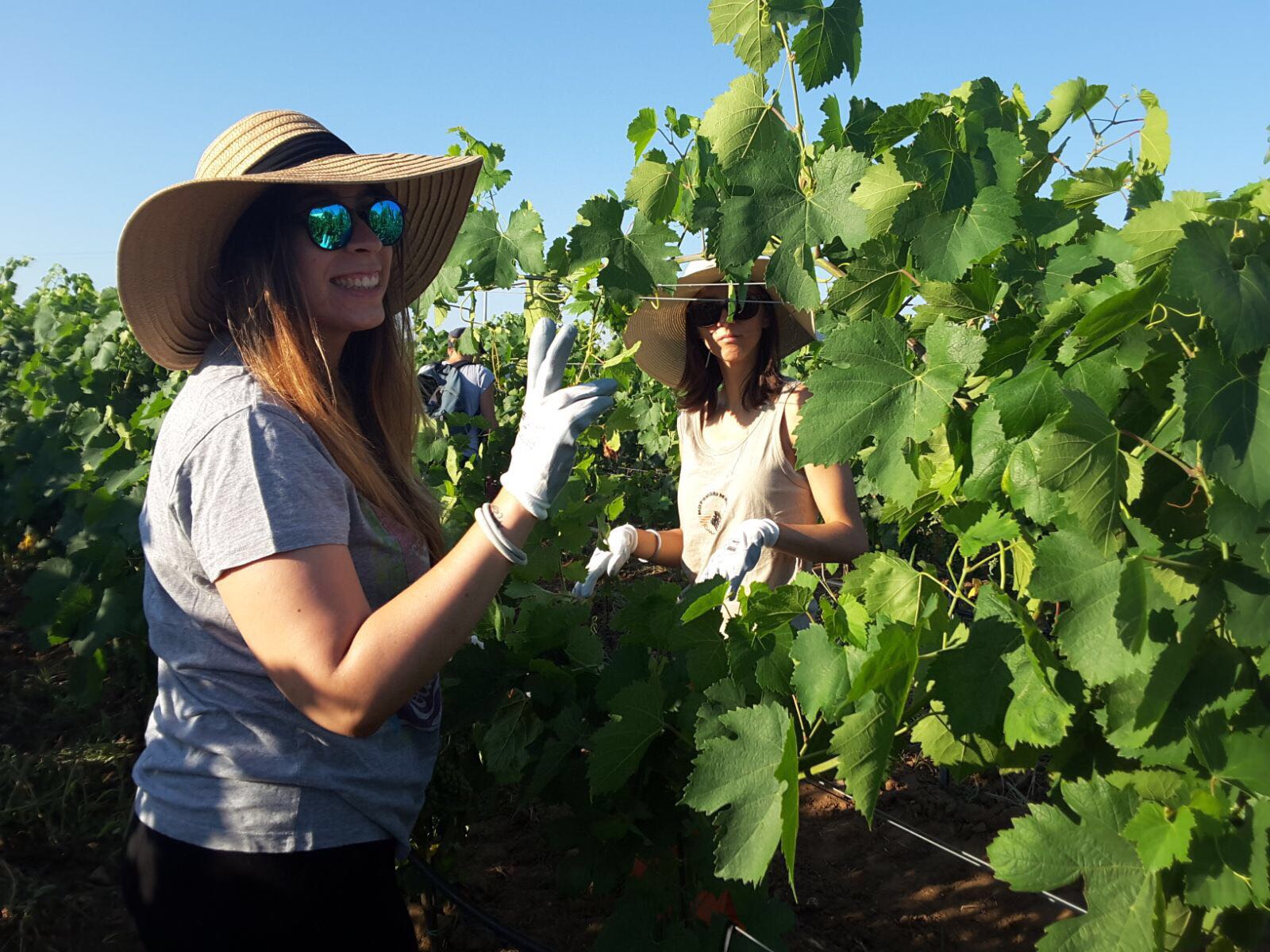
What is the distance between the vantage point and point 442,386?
254 inches

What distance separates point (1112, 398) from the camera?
1.19 metres

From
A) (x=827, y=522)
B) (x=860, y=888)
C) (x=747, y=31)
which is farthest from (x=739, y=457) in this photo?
(x=860, y=888)

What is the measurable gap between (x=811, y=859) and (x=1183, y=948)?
238 cm

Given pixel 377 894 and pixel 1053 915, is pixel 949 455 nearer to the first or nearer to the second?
pixel 377 894

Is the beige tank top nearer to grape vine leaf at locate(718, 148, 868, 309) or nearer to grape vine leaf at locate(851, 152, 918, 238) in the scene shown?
grape vine leaf at locate(718, 148, 868, 309)

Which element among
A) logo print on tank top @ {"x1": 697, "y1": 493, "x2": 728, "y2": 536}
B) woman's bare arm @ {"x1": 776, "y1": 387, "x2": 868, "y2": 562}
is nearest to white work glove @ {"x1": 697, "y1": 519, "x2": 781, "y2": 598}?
woman's bare arm @ {"x1": 776, "y1": 387, "x2": 868, "y2": 562}

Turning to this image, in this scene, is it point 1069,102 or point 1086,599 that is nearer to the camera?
point 1086,599

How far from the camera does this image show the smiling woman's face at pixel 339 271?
5.32 ft

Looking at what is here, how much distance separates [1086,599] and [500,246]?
4.79ft

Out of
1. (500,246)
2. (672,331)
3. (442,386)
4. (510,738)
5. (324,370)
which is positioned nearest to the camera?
(324,370)

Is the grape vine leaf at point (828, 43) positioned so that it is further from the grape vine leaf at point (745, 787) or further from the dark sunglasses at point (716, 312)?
the dark sunglasses at point (716, 312)

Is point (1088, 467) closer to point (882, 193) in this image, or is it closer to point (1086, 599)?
point (1086, 599)

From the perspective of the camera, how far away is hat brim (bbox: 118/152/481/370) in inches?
63.1

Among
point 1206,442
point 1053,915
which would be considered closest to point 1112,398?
point 1206,442
